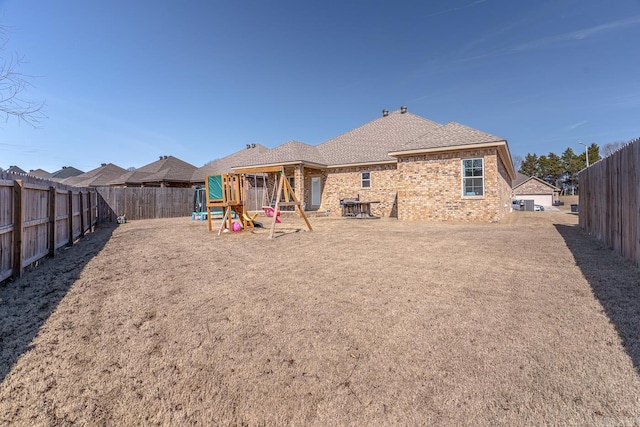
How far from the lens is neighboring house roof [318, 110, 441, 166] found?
17.6m

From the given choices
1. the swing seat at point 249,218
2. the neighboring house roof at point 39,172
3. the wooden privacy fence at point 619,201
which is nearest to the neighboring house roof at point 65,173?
the neighboring house roof at point 39,172

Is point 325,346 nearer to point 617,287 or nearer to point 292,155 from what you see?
point 617,287

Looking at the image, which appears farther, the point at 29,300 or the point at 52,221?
the point at 52,221

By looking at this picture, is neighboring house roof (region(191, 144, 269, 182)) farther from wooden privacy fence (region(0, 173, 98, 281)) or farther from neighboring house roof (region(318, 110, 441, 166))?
wooden privacy fence (region(0, 173, 98, 281))

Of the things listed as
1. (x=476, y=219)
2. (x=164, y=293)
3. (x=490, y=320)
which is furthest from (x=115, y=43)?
(x=476, y=219)

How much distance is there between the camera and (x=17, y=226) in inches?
183

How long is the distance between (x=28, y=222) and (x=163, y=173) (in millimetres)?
23270

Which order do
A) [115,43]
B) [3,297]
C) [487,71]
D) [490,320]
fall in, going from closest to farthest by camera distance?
[490,320]
[3,297]
[115,43]
[487,71]

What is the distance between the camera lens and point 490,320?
2.91 m

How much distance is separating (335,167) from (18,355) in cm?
1684

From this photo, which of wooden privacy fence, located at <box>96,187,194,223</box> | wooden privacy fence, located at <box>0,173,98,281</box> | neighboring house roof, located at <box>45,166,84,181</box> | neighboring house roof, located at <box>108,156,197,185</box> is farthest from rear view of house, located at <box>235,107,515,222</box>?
neighboring house roof, located at <box>45,166,84,181</box>

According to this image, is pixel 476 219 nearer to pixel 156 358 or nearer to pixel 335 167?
pixel 335 167

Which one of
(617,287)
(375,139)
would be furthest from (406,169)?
(617,287)

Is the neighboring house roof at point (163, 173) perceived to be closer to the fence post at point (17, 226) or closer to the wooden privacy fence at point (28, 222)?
the wooden privacy fence at point (28, 222)
